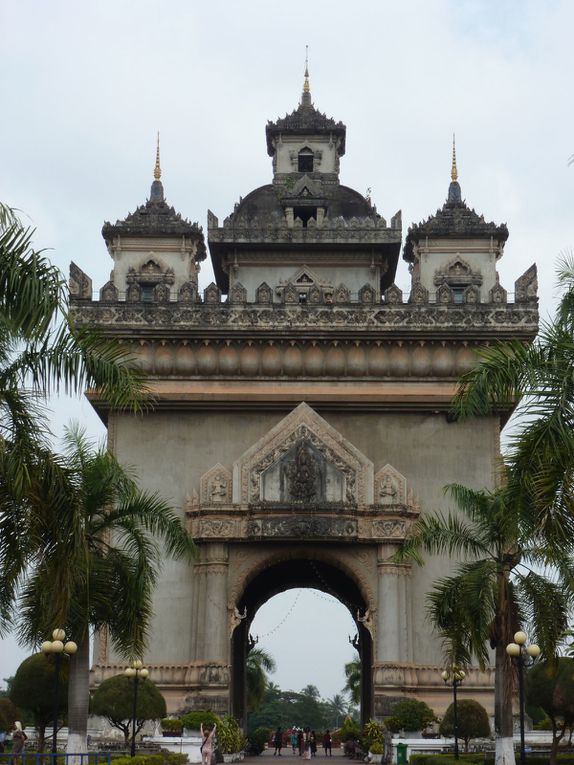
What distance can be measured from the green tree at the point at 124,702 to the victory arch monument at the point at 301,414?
2355 millimetres

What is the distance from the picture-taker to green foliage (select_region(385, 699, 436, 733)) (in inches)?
1129

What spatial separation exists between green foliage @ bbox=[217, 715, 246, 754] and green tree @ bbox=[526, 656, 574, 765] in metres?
7.04

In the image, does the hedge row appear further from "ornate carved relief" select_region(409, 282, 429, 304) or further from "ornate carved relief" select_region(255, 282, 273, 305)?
"ornate carved relief" select_region(255, 282, 273, 305)

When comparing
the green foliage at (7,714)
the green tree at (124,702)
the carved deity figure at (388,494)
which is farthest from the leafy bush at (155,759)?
the carved deity figure at (388,494)

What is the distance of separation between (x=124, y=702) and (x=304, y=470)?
745 cm

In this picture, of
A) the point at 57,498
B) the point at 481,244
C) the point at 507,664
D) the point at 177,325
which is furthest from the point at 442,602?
the point at 481,244

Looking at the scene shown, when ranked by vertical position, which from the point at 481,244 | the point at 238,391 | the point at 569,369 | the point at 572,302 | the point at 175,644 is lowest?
the point at 175,644

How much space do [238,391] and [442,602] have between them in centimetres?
1094

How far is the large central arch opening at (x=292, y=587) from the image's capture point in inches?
1393

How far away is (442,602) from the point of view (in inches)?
925

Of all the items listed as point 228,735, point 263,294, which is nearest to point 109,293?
point 263,294

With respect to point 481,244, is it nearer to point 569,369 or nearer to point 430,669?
point 430,669

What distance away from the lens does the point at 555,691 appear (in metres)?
25.3

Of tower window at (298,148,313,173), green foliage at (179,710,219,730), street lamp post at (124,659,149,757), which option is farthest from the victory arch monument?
street lamp post at (124,659,149,757)
